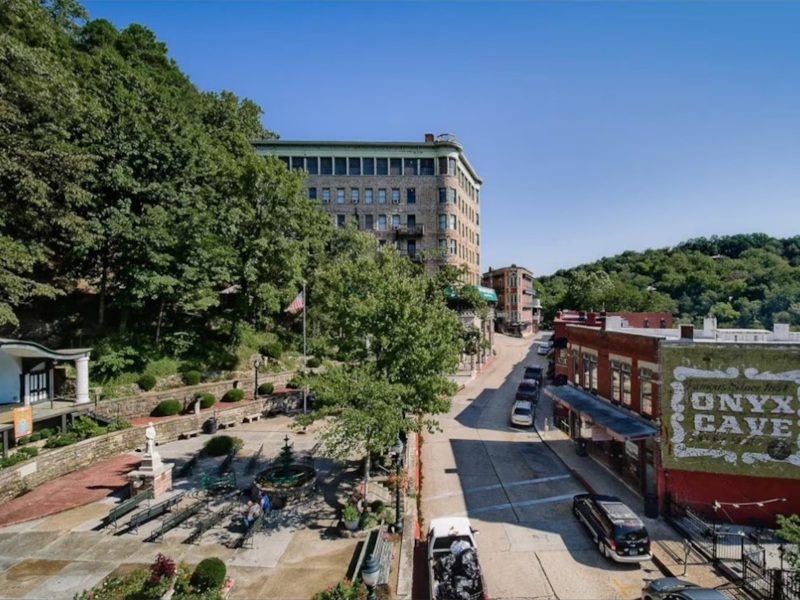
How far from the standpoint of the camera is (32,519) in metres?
16.2

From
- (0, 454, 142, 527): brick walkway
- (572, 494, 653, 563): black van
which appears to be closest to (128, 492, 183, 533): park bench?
(0, 454, 142, 527): brick walkway

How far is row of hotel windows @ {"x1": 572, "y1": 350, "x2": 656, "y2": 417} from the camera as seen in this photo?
68.8ft

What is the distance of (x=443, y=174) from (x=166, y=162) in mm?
33131

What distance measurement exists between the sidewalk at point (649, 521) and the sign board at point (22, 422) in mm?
26009

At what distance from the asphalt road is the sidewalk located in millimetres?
560

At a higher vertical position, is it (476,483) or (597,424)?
(597,424)

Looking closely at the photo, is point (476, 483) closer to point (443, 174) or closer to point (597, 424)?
point (597, 424)

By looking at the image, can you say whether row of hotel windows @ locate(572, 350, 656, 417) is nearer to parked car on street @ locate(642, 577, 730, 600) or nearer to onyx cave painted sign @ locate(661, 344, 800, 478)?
onyx cave painted sign @ locate(661, 344, 800, 478)

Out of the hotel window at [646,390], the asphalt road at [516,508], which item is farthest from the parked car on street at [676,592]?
the hotel window at [646,390]

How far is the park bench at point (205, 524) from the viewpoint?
1507 centimetres

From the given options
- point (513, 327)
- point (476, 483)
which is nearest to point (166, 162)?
point (476, 483)

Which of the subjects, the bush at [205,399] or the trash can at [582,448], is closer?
the trash can at [582,448]

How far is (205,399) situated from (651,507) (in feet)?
82.5

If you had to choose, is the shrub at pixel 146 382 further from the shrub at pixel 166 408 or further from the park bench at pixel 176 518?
the park bench at pixel 176 518
